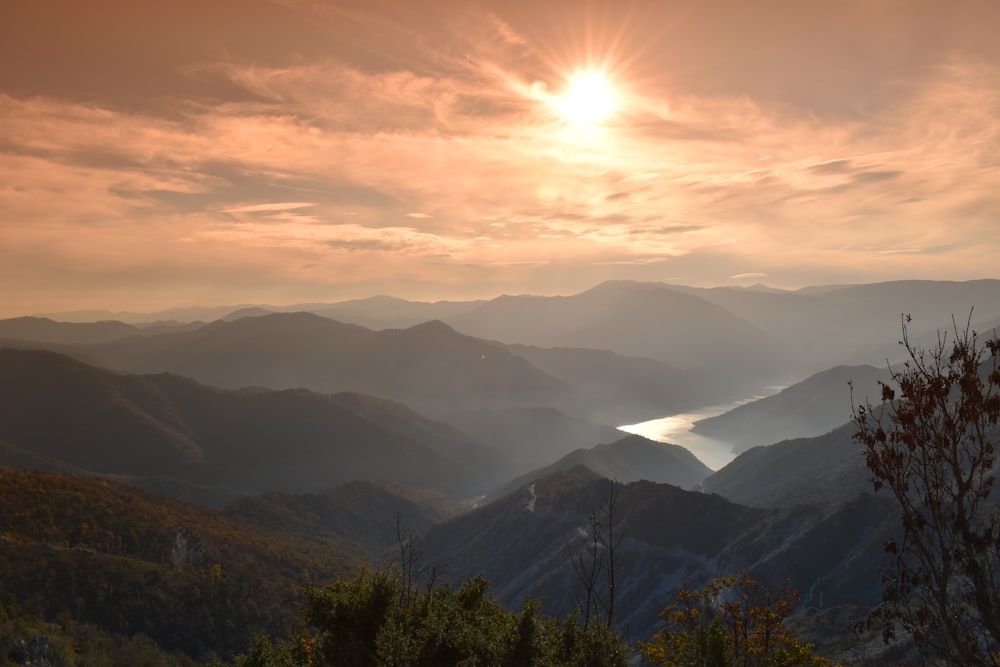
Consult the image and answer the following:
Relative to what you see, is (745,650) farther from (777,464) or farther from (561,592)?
(777,464)

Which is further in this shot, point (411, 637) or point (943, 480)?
point (411, 637)

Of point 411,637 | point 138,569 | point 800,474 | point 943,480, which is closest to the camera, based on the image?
point 943,480

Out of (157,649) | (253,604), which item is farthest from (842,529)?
(157,649)

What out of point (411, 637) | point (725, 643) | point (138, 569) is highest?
point (411, 637)

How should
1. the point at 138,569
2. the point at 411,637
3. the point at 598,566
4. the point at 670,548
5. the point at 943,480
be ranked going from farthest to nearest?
1. the point at 670,548
2. the point at 138,569
3. the point at 598,566
4. the point at 411,637
5. the point at 943,480

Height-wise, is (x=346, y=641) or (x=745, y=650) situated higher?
(x=346, y=641)

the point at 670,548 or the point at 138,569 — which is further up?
the point at 138,569

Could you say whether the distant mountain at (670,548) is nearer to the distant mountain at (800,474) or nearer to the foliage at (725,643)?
the distant mountain at (800,474)

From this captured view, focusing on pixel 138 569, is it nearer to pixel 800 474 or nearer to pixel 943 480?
pixel 943 480

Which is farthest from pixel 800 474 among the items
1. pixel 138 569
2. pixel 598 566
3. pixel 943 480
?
pixel 943 480
